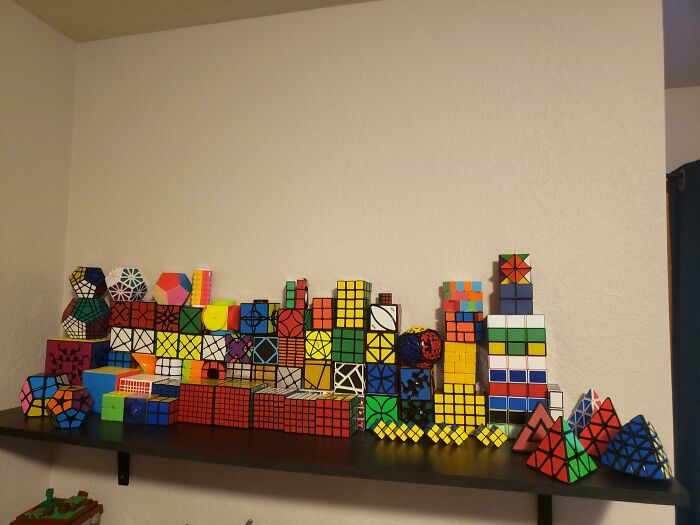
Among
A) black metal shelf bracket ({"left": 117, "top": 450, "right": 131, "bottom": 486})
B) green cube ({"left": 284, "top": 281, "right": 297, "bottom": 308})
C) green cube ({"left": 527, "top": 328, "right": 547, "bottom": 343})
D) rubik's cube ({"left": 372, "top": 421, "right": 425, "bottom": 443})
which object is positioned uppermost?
green cube ({"left": 284, "top": 281, "right": 297, "bottom": 308})

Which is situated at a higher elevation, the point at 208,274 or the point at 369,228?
the point at 369,228

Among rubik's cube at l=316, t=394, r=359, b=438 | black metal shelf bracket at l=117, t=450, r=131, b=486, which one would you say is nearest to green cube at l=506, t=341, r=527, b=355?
rubik's cube at l=316, t=394, r=359, b=438

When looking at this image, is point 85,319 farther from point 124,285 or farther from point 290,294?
point 290,294

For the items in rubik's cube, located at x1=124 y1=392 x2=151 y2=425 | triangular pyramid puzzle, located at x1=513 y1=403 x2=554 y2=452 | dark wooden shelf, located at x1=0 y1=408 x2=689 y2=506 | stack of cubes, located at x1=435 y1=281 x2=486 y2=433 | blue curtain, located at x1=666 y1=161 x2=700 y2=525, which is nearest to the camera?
dark wooden shelf, located at x1=0 y1=408 x2=689 y2=506

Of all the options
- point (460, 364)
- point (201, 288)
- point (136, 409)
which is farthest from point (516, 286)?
point (136, 409)

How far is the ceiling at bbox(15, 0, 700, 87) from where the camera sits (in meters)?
1.32

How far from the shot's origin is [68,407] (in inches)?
44.3

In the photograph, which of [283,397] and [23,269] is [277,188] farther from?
[23,269]

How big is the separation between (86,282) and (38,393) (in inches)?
12.2

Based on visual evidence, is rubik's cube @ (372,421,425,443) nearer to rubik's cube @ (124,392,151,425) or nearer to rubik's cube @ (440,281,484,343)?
rubik's cube @ (440,281,484,343)

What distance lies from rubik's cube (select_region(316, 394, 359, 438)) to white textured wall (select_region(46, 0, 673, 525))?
213mm

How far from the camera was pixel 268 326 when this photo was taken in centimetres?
122

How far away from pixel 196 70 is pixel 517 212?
3.23 feet

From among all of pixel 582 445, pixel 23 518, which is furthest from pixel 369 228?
pixel 23 518
